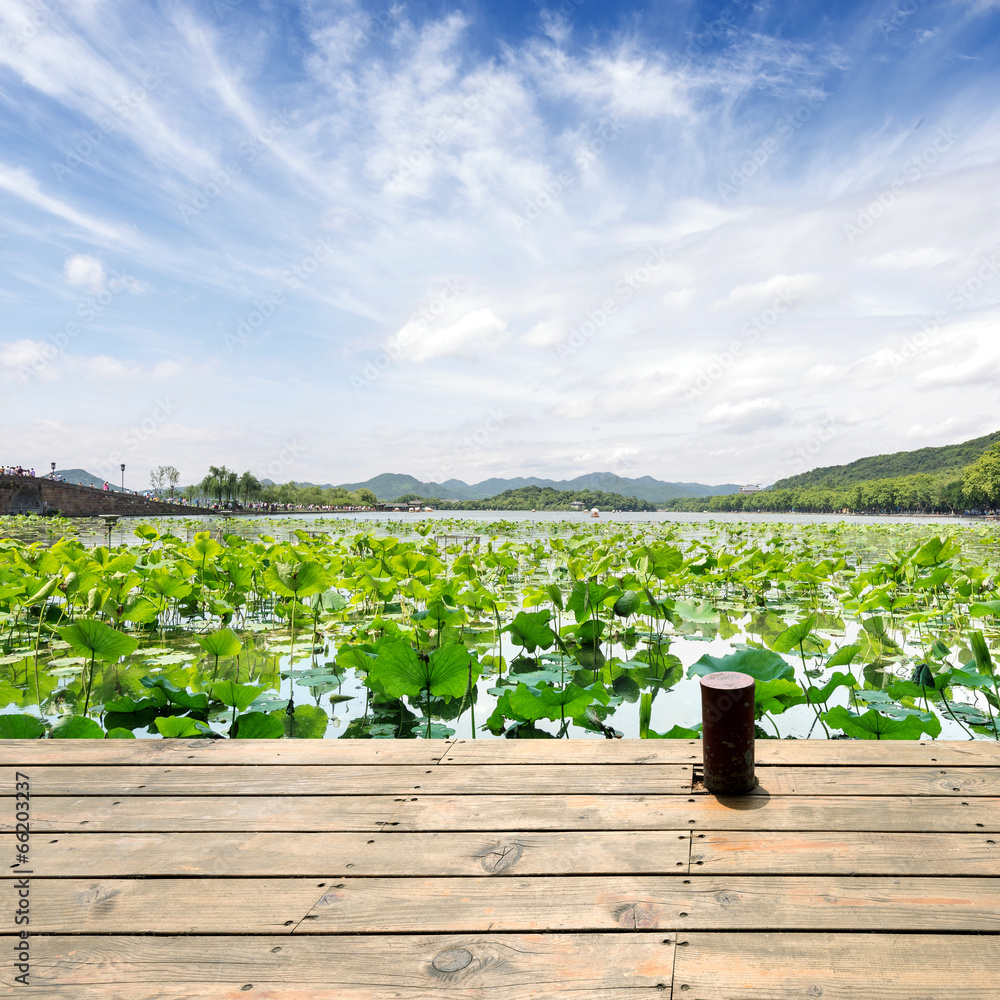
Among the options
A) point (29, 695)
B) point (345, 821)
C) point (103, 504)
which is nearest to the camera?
point (345, 821)

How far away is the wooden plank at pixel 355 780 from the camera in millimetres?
1333

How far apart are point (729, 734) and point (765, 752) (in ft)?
0.99

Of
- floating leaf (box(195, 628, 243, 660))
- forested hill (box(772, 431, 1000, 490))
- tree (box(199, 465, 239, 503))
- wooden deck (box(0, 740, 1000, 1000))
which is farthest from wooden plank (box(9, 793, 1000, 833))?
forested hill (box(772, 431, 1000, 490))

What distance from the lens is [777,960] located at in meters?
0.84

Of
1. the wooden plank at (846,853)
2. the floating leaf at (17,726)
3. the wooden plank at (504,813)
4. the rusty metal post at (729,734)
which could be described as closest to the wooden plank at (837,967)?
the wooden plank at (846,853)

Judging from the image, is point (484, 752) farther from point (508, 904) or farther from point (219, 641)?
point (219, 641)

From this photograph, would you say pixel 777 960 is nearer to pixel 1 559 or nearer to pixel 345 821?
pixel 345 821

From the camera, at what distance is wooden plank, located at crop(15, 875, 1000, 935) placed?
92cm

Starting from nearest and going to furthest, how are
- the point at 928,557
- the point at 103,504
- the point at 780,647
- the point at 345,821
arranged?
the point at 345,821
the point at 780,647
the point at 928,557
the point at 103,504

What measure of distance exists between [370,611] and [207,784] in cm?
354

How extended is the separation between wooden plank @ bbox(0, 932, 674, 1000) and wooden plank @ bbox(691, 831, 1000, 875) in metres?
0.27

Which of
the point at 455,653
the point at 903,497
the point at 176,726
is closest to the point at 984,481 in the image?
the point at 903,497

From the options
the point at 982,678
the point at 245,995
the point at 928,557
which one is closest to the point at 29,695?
the point at 245,995

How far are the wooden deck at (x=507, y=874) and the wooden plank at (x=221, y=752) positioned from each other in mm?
11
